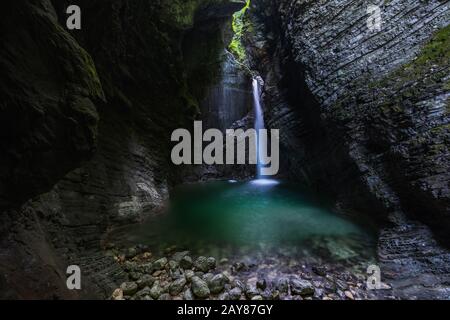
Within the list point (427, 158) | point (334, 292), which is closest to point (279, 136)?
point (427, 158)

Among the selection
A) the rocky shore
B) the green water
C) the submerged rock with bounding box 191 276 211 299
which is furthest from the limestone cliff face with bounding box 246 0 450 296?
the submerged rock with bounding box 191 276 211 299

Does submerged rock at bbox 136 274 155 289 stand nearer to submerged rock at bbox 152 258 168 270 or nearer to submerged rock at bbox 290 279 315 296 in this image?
submerged rock at bbox 152 258 168 270

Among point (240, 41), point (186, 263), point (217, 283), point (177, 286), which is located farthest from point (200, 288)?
point (240, 41)

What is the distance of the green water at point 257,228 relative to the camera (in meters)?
6.27

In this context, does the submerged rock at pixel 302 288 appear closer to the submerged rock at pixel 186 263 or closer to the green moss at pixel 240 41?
the submerged rock at pixel 186 263

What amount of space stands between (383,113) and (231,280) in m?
6.75

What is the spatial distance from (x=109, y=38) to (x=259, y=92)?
13.3 meters

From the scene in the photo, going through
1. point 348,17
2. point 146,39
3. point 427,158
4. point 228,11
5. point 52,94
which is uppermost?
point 228,11

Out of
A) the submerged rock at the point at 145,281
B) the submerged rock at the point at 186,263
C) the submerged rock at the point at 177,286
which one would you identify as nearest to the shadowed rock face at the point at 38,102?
the submerged rock at the point at 145,281

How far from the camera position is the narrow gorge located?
3494 millimetres

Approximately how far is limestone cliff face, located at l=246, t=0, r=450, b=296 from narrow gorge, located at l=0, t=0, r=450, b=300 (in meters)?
0.05

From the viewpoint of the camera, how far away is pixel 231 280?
4809 millimetres

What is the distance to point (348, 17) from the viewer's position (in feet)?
31.4
